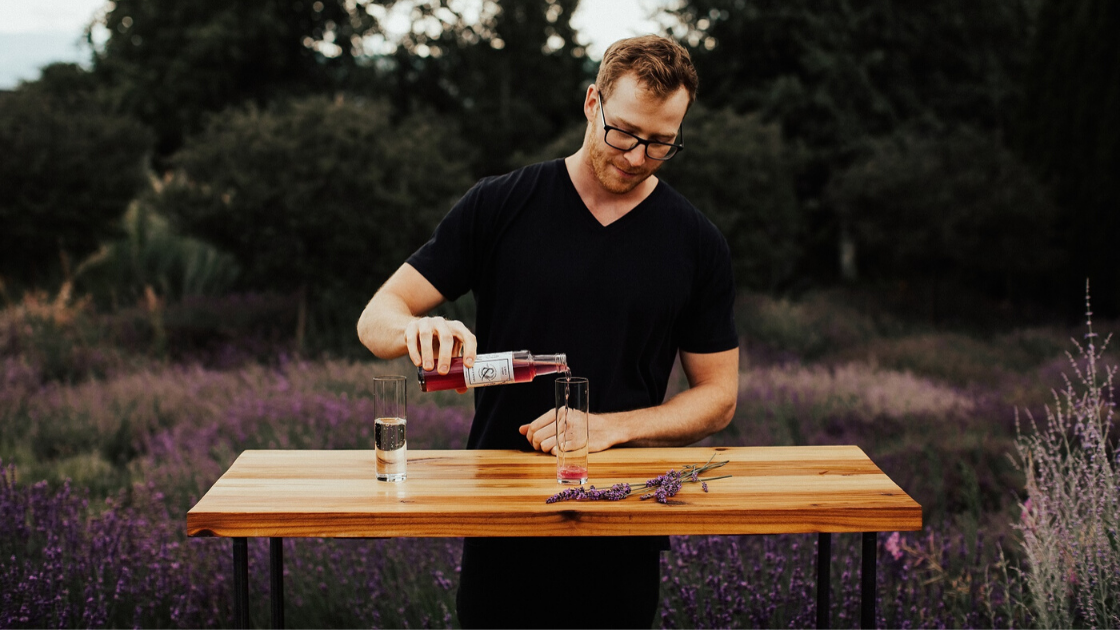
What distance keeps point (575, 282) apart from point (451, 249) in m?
0.35

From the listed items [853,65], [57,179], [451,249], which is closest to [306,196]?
[57,179]

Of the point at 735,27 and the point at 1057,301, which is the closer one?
the point at 1057,301

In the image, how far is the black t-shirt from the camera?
95.7 inches

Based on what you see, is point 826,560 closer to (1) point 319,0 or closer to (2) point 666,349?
(2) point 666,349

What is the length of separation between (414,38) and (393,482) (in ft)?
54.4

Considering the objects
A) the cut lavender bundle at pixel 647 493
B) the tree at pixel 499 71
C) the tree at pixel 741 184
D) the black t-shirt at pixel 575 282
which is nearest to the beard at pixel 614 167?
the black t-shirt at pixel 575 282

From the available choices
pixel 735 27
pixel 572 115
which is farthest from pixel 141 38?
pixel 735 27

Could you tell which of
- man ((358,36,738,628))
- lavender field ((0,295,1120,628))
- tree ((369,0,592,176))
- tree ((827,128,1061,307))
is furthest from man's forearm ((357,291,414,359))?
tree ((369,0,592,176))

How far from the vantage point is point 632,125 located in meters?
2.26

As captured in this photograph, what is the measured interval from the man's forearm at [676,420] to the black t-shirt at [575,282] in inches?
4.3

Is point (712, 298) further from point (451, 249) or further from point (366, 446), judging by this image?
point (366, 446)

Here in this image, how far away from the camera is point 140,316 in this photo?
9602 mm

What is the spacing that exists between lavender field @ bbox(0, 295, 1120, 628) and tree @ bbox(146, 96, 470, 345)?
3.82 ft

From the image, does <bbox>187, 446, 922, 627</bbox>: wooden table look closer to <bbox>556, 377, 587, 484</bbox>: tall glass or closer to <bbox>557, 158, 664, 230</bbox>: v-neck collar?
<bbox>556, 377, 587, 484</bbox>: tall glass
